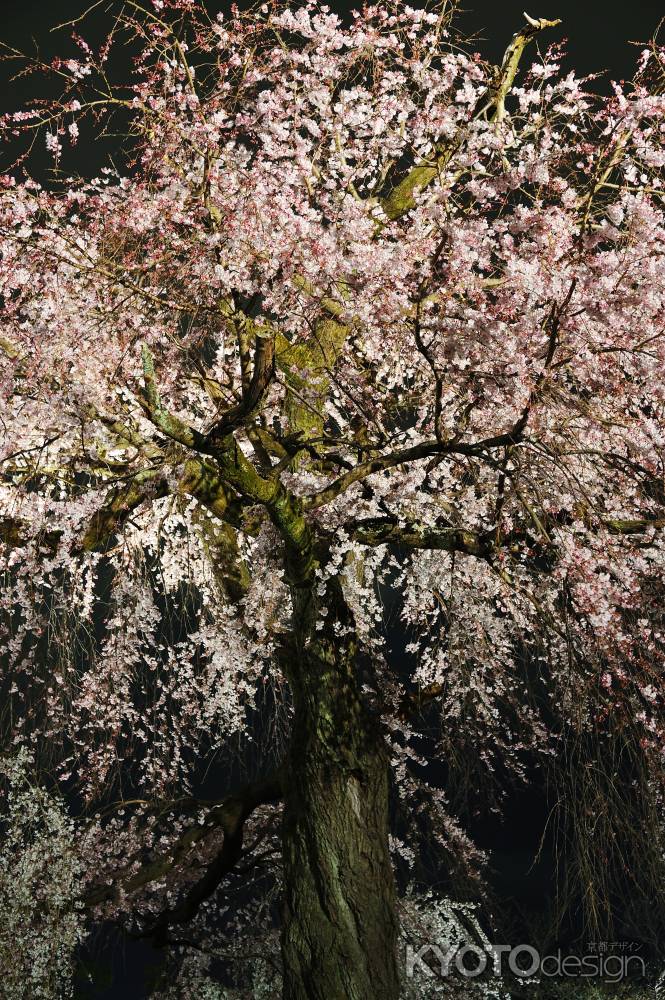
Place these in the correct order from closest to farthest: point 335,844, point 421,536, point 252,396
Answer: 1. point 252,396
2. point 335,844
3. point 421,536

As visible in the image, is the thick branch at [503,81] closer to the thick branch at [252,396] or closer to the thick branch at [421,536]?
the thick branch at [252,396]

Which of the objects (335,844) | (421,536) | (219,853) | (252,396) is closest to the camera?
(252,396)

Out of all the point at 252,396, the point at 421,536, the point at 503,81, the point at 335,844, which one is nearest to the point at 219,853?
the point at 335,844

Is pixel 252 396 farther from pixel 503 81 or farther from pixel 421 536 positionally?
pixel 503 81

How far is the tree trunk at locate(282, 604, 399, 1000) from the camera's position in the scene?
16.9 ft

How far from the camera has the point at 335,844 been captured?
538 centimetres

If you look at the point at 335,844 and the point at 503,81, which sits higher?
the point at 503,81

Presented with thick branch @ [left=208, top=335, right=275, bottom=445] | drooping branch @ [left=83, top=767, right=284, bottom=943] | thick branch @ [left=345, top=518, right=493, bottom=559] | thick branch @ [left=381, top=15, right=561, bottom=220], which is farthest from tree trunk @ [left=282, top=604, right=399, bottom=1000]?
thick branch @ [left=381, top=15, right=561, bottom=220]

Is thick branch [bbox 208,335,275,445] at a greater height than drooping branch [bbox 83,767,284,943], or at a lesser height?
greater

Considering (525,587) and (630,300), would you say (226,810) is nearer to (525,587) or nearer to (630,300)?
(525,587)

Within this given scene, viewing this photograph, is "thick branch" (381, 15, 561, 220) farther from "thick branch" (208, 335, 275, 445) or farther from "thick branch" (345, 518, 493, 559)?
"thick branch" (345, 518, 493, 559)

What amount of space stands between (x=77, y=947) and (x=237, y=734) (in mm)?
2487

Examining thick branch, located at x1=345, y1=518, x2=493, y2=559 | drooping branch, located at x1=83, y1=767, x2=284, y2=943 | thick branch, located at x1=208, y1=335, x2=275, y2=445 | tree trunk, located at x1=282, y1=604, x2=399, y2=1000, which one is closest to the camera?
thick branch, located at x1=208, y1=335, x2=275, y2=445

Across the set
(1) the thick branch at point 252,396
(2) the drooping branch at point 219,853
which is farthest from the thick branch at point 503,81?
(2) the drooping branch at point 219,853
